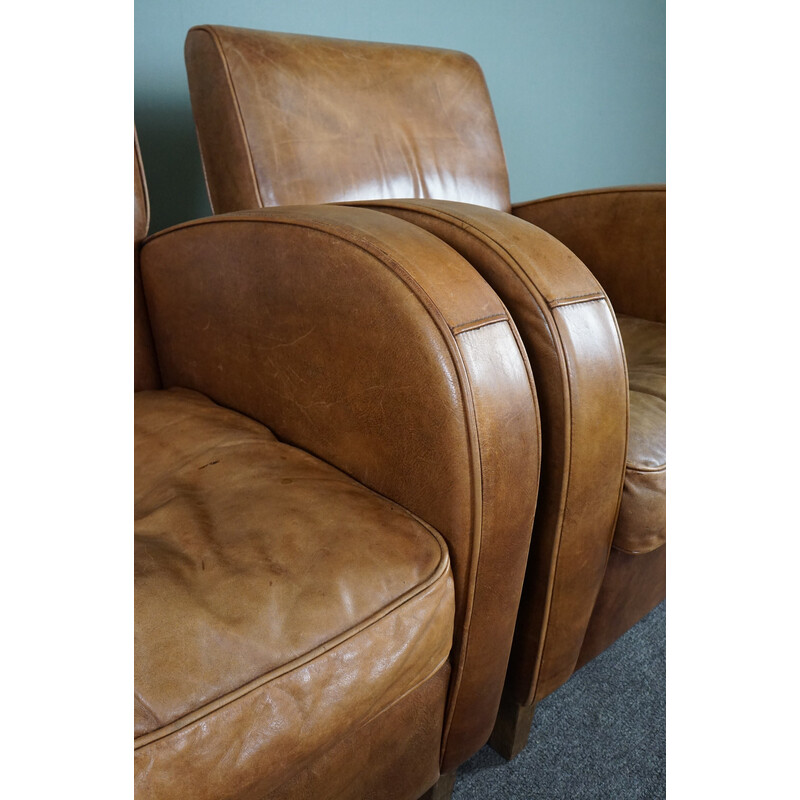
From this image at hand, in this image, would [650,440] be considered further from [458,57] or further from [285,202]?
[458,57]

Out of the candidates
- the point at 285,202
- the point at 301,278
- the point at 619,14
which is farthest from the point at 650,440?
the point at 619,14

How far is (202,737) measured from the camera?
17.8 inches

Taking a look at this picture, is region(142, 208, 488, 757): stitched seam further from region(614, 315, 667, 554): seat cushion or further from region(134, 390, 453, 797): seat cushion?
region(614, 315, 667, 554): seat cushion

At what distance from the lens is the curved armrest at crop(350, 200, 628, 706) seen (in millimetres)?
666

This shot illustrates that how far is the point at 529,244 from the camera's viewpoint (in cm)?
70

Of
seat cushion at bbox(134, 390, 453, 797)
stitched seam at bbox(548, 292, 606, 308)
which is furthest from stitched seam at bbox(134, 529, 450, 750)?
stitched seam at bbox(548, 292, 606, 308)

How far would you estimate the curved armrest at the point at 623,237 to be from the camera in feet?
4.15

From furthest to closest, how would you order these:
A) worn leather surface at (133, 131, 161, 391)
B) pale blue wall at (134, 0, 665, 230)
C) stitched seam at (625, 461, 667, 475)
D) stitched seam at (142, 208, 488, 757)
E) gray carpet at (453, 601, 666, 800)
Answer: pale blue wall at (134, 0, 665, 230) < worn leather surface at (133, 131, 161, 391) < gray carpet at (453, 601, 666, 800) < stitched seam at (625, 461, 667, 475) < stitched seam at (142, 208, 488, 757)

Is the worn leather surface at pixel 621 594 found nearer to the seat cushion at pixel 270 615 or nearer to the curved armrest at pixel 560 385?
the curved armrest at pixel 560 385

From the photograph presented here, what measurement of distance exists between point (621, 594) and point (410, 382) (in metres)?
0.49

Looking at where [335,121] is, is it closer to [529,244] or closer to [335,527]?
[529,244]

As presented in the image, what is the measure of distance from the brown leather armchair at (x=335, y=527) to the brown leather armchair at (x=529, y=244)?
5 centimetres

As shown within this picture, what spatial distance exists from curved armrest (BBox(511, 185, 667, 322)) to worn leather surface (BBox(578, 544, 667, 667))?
53 cm
